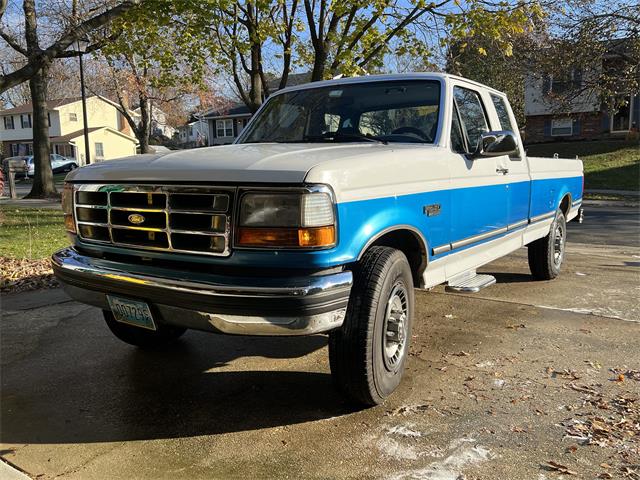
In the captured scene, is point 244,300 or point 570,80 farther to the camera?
point 570,80

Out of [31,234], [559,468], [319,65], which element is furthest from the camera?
[319,65]

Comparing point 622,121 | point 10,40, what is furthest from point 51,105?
point 622,121

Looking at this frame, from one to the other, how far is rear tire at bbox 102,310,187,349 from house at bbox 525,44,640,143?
74.4 ft

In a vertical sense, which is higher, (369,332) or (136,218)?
(136,218)

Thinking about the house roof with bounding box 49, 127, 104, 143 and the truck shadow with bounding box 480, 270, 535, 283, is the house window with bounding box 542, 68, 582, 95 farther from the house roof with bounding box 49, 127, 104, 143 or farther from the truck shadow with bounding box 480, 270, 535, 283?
the house roof with bounding box 49, 127, 104, 143

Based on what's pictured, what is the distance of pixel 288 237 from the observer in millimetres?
2809

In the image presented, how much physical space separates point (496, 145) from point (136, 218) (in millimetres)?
2609

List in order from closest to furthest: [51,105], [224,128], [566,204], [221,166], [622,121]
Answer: [221,166] < [566,204] < [622,121] < [224,128] < [51,105]

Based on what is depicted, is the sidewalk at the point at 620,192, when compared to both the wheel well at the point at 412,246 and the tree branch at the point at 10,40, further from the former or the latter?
the tree branch at the point at 10,40

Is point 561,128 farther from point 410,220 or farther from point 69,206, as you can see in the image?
point 69,206

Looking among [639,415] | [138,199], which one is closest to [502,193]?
[639,415]

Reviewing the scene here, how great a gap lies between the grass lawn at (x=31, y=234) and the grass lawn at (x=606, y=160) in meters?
18.4

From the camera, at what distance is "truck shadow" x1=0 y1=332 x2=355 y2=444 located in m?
3.18

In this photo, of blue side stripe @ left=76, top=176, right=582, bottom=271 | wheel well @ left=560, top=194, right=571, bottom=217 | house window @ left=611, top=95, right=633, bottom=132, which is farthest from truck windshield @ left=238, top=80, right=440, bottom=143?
house window @ left=611, top=95, right=633, bottom=132
